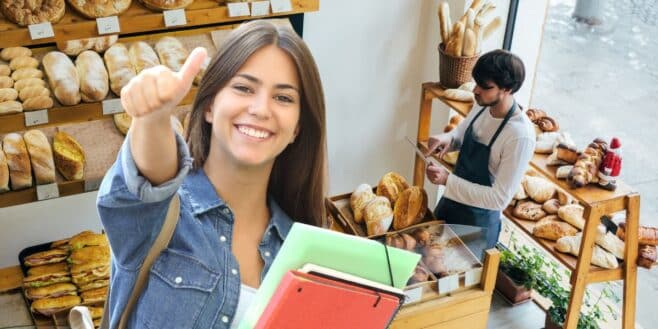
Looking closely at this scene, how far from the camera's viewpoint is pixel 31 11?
2266 mm

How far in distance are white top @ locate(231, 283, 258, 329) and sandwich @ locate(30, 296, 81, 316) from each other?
151 cm

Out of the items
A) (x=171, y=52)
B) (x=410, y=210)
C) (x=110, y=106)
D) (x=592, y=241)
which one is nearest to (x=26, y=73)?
(x=110, y=106)

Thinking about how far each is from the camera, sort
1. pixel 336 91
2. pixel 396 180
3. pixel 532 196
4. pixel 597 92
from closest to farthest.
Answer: pixel 396 180 → pixel 532 196 → pixel 597 92 → pixel 336 91

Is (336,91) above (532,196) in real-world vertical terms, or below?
above

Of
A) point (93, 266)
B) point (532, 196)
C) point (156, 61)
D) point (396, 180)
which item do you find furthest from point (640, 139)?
point (93, 266)

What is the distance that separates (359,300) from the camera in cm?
103

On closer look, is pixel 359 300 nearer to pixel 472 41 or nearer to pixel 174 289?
pixel 174 289

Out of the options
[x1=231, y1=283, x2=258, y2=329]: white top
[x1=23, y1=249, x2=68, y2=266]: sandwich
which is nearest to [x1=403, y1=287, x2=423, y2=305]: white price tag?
[x1=231, y1=283, x2=258, y2=329]: white top

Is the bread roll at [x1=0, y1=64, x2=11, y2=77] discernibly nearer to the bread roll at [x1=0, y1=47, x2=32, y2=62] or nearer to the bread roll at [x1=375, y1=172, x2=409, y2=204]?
the bread roll at [x1=0, y1=47, x2=32, y2=62]

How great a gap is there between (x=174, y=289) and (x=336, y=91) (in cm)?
253

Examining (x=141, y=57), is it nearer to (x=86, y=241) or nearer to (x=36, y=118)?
(x=36, y=118)

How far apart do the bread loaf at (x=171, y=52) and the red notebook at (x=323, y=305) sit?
5.65ft

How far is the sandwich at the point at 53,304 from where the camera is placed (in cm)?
255

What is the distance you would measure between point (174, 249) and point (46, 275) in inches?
63.8
